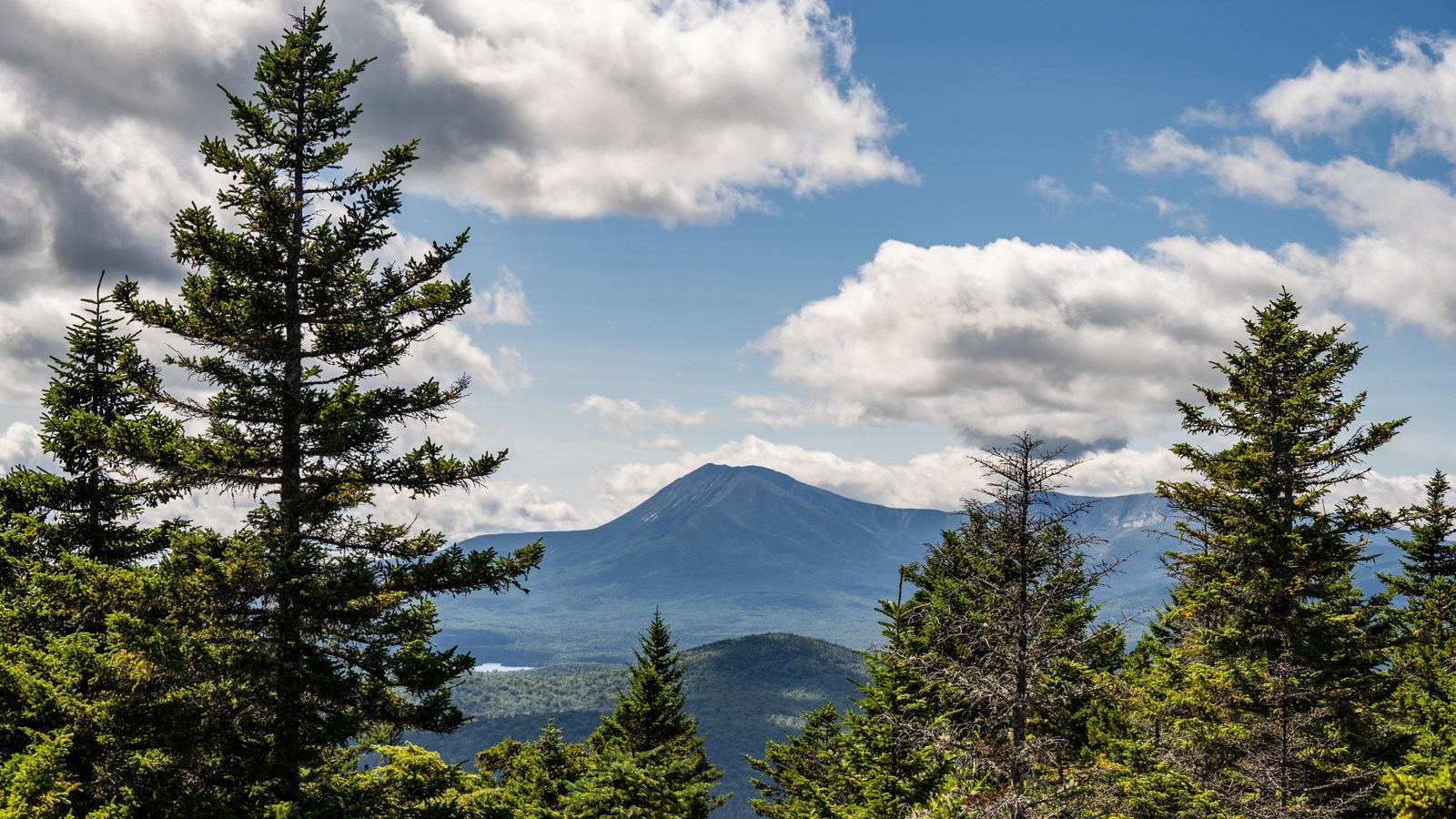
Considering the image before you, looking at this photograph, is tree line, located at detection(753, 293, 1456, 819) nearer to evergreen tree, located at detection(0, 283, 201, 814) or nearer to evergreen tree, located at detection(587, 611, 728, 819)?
evergreen tree, located at detection(587, 611, 728, 819)

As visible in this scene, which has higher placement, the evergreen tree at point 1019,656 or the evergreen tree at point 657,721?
the evergreen tree at point 1019,656

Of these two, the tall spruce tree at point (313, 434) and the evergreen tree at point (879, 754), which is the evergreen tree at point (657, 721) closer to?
the evergreen tree at point (879, 754)

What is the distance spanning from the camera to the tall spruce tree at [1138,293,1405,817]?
22.0m

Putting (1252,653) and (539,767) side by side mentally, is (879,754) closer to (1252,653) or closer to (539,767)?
(1252,653)

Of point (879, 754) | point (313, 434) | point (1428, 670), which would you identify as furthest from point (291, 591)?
point (1428, 670)

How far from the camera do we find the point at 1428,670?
3083 centimetres

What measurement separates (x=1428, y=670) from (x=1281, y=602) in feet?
46.5

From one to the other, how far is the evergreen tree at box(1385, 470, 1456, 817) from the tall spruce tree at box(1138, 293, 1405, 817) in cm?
161

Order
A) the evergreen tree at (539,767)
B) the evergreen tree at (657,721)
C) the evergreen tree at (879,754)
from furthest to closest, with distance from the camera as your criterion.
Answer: the evergreen tree at (657,721)
the evergreen tree at (539,767)
the evergreen tree at (879,754)

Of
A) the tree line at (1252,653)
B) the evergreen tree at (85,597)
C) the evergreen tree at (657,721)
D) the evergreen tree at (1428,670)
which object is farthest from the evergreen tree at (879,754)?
the evergreen tree at (85,597)

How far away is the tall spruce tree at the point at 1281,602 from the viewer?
21953 mm

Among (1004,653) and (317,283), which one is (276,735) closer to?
(317,283)

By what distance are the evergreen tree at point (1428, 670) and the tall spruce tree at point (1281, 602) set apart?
1608 millimetres

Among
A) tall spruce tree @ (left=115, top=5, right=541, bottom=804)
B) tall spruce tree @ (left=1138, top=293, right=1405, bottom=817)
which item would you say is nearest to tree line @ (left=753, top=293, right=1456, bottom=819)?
tall spruce tree @ (left=1138, top=293, right=1405, bottom=817)
